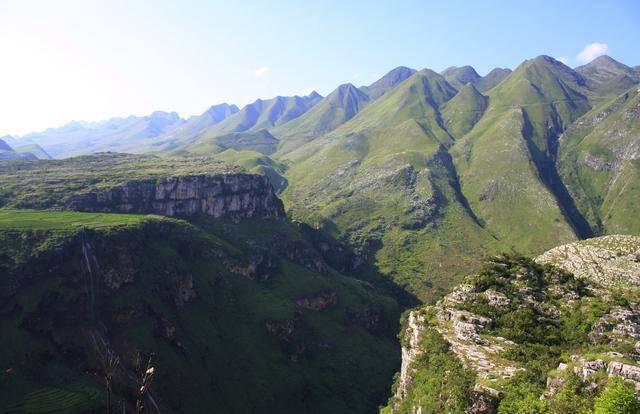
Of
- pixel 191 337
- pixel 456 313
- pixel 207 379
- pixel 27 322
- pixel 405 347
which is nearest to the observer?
pixel 456 313

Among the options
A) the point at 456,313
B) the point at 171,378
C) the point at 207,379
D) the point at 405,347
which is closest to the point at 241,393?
the point at 207,379

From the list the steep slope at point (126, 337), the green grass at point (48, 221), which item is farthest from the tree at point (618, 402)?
the green grass at point (48, 221)

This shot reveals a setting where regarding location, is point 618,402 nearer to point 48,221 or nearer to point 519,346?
point 519,346

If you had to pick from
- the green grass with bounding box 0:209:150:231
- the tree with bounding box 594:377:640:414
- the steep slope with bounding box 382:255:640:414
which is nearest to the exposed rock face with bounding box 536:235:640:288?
the steep slope with bounding box 382:255:640:414

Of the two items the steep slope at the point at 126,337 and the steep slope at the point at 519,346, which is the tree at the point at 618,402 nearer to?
the steep slope at the point at 519,346

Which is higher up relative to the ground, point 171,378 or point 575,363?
point 575,363

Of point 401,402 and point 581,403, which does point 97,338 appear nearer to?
point 401,402
